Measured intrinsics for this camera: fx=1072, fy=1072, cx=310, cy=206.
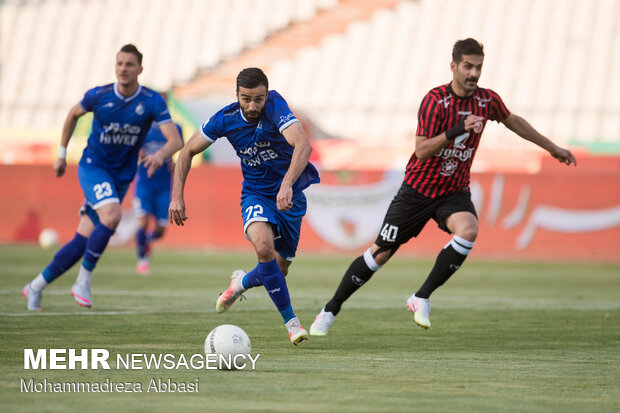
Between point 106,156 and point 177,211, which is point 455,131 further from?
point 106,156

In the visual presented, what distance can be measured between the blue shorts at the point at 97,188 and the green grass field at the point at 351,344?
1037 millimetres

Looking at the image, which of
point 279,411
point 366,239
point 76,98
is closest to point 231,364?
point 279,411

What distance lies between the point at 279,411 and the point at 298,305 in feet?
21.2

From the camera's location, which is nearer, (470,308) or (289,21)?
(470,308)

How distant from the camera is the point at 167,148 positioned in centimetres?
1046

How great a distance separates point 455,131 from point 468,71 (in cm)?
59

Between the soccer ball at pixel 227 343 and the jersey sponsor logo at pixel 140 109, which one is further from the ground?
the jersey sponsor logo at pixel 140 109

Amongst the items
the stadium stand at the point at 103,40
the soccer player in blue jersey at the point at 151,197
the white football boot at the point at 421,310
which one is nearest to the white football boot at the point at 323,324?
the white football boot at the point at 421,310

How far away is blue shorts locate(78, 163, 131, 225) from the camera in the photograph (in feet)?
33.9

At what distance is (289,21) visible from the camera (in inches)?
1500

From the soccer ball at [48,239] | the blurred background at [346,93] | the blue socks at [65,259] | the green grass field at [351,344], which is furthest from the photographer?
the soccer ball at [48,239]

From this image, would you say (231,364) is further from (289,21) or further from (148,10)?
(148,10)

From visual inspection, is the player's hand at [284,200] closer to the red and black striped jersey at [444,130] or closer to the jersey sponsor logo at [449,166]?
the red and black striped jersey at [444,130]

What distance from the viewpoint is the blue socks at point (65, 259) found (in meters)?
10.3
